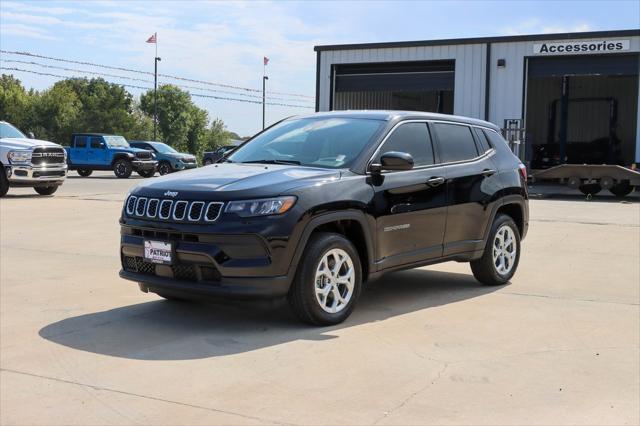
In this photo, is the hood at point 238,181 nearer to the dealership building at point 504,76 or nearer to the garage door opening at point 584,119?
the dealership building at point 504,76

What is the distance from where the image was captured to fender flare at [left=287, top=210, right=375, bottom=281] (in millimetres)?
5398

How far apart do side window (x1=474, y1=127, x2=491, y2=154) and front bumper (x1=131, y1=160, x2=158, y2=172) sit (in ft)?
87.6

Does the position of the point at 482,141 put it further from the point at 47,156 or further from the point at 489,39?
the point at 489,39

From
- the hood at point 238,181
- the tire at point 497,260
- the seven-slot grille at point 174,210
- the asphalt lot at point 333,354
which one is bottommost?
the asphalt lot at point 333,354

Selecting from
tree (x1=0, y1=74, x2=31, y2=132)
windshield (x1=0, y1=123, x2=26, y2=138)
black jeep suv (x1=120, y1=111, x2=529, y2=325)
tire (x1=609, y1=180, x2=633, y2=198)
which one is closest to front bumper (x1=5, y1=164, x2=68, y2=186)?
windshield (x1=0, y1=123, x2=26, y2=138)

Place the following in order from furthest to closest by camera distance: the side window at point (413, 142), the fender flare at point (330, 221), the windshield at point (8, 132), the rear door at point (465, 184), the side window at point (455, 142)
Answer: the windshield at point (8, 132) < the side window at point (455, 142) < the rear door at point (465, 184) < the side window at point (413, 142) < the fender flare at point (330, 221)

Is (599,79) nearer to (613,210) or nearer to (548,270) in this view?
(613,210)

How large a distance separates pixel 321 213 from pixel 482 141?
2.79 m

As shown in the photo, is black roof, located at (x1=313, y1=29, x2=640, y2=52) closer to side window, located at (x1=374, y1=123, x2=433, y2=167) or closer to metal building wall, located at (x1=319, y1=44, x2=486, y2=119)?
metal building wall, located at (x1=319, y1=44, x2=486, y2=119)

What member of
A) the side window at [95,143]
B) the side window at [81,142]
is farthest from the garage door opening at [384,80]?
the side window at [81,142]

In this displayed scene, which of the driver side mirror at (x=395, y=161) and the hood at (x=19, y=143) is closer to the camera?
the driver side mirror at (x=395, y=161)

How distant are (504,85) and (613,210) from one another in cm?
1120

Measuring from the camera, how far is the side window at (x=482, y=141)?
25.0 ft

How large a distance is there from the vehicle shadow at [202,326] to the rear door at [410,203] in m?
0.53
